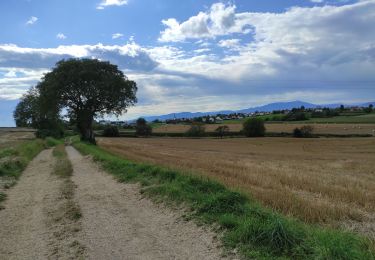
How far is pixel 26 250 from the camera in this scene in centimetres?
876

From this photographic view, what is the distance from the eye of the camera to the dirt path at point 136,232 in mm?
8008

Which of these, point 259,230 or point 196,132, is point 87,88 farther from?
point 196,132

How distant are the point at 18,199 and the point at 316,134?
95742 millimetres

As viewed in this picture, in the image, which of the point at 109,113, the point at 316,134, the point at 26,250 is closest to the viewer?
the point at 26,250

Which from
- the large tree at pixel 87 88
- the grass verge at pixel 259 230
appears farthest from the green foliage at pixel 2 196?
the large tree at pixel 87 88

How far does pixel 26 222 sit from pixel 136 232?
11.9 ft

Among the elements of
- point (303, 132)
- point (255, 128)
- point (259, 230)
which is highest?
point (259, 230)

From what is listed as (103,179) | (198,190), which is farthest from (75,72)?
(198,190)

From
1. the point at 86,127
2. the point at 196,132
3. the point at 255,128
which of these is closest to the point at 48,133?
the point at 196,132

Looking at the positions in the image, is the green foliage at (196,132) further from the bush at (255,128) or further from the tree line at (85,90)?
the tree line at (85,90)

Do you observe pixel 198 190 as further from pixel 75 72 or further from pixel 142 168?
pixel 75 72

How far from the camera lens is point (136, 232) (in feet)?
31.6

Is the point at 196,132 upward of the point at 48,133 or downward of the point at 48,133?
downward

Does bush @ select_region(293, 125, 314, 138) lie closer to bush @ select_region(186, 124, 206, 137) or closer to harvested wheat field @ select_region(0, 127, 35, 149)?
bush @ select_region(186, 124, 206, 137)
